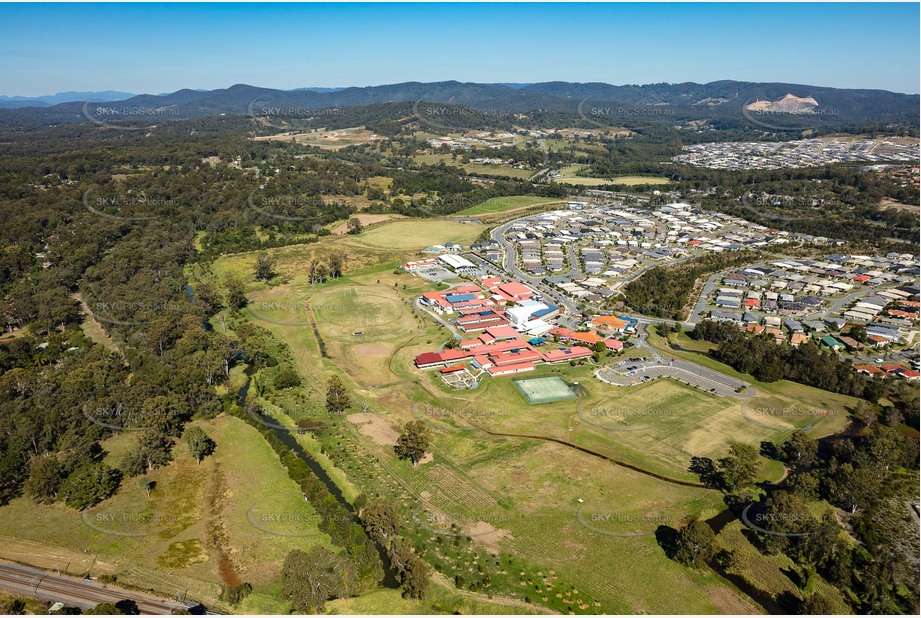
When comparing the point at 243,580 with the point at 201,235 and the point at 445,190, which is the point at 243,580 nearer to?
the point at 201,235

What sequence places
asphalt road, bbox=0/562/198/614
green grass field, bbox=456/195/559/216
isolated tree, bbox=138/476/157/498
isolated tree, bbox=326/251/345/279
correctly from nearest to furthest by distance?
asphalt road, bbox=0/562/198/614
isolated tree, bbox=138/476/157/498
isolated tree, bbox=326/251/345/279
green grass field, bbox=456/195/559/216

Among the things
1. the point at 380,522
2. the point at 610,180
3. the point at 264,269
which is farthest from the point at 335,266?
the point at 610,180

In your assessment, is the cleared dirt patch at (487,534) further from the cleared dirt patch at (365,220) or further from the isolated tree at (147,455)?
the cleared dirt patch at (365,220)

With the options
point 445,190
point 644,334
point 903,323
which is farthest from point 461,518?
point 445,190

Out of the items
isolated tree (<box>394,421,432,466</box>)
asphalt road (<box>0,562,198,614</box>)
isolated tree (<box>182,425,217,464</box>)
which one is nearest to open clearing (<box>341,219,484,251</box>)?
isolated tree (<box>182,425,217,464</box>)

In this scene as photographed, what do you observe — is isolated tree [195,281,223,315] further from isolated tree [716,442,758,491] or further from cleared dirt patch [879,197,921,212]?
cleared dirt patch [879,197,921,212]

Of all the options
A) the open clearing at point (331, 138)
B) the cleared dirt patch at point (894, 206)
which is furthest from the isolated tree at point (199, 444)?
the open clearing at point (331, 138)
